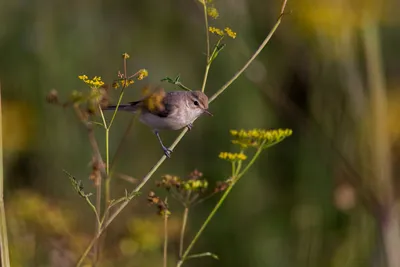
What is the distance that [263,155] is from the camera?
5.19 meters

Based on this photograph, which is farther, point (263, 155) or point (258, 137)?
point (263, 155)

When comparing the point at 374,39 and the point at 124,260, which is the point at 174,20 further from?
the point at 124,260

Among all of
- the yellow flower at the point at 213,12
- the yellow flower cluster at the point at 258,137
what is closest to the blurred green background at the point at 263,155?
the yellow flower cluster at the point at 258,137

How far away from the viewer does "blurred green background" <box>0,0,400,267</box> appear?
11.5 feet

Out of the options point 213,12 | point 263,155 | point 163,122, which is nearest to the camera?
point 213,12

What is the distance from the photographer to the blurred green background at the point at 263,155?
138 inches

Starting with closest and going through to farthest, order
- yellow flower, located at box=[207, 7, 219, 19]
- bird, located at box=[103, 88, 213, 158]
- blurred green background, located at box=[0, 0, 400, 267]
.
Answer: yellow flower, located at box=[207, 7, 219, 19] < bird, located at box=[103, 88, 213, 158] < blurred green background, located at box=[0, 0, 400, 267]

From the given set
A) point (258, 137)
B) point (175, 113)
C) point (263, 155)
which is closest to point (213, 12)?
point (258, 137)

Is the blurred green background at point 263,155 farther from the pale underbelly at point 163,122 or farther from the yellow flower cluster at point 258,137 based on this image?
the yellow flower cluster at point 258,137

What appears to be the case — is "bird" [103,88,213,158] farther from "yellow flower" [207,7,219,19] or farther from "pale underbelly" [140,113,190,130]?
"yellow flower" [207,7,219,19]

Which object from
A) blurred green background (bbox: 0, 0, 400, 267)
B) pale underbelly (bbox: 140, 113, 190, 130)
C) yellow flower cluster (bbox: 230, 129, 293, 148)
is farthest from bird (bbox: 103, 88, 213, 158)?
yellow flower cluster (bbox: 230, 129, 293, 148)

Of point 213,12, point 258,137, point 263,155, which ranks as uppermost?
point 213,12

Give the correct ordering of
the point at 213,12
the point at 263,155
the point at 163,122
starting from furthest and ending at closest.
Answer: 1. the point at 263,155
2. the point at 163,122
3. the point at 213,12

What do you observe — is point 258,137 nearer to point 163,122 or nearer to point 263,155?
point 163,122
